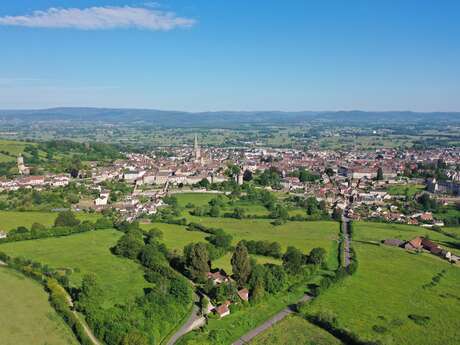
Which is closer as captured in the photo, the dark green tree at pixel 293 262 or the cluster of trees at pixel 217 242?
the dark green tree at pixel 293 262

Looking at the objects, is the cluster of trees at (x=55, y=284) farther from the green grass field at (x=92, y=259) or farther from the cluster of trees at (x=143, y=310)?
the green grass field at (x=92, y=259)

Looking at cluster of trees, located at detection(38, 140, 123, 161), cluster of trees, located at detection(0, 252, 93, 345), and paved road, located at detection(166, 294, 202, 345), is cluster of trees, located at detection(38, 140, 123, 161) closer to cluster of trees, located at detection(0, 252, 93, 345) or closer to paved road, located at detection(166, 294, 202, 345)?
cluster of trees, located at detection(0, 252, 93, 345)

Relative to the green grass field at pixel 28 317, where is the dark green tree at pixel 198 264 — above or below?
above

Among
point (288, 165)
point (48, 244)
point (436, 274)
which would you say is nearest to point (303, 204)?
point (436, 274)

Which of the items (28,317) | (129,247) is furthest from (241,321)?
(129,247)

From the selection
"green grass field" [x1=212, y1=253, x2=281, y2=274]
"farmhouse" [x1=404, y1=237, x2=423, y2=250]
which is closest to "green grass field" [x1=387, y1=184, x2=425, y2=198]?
"farmhouse" [x1=404, y1=237, x2=423, y2=250]

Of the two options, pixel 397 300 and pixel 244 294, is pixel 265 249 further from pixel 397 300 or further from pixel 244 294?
pixel 397 300

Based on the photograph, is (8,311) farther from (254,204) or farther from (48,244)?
(254,204)

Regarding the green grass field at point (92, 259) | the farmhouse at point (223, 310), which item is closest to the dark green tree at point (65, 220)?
the green grass field at point (92, 259)
